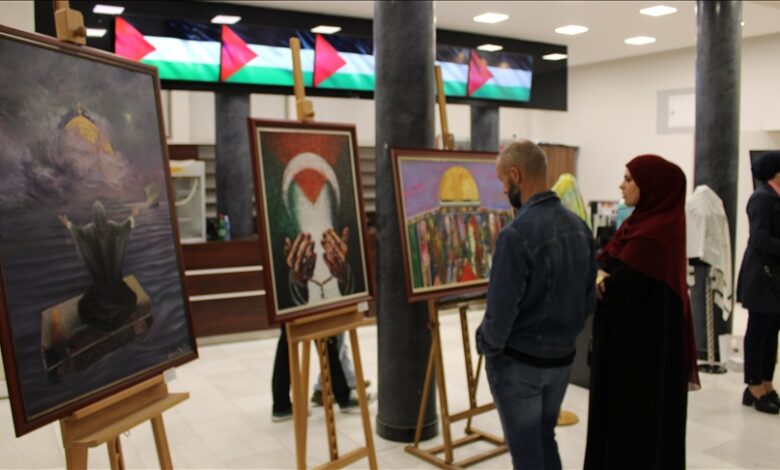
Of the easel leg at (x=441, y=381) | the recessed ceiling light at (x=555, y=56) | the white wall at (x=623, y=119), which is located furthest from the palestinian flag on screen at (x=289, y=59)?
Answer: the white wall at (x=623, y=119)

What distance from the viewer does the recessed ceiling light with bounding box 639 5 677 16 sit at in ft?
24.5

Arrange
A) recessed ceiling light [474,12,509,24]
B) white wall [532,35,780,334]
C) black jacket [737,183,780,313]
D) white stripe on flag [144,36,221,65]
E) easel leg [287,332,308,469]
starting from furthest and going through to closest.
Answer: white wall [532,35,780,334], recessed ceiling light [474,12,509,24], white stripe on flag [144,36,221,65], black jacket [737,183,780,313], easel leg [287,332,308,469]

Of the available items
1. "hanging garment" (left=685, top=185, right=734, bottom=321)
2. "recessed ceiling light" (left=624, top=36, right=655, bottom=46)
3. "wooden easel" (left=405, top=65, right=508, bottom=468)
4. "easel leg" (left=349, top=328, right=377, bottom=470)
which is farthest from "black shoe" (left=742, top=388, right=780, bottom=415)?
"recessed ceiling light" (left=624, top=36, right=655, bottom=46)

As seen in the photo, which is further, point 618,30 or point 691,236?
point 618,30

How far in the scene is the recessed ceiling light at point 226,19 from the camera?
6.92m

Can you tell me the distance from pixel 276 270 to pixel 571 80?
9.68m

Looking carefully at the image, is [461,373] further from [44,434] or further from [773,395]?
[44,434]

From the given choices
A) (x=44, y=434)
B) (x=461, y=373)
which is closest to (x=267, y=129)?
(x=44, y=434)

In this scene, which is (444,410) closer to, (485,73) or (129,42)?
(129,42)

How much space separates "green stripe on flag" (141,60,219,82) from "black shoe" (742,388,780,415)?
197 inches

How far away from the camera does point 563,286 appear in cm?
249

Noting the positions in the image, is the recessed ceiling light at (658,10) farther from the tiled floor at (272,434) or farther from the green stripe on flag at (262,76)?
the tiled floor at (272,434)

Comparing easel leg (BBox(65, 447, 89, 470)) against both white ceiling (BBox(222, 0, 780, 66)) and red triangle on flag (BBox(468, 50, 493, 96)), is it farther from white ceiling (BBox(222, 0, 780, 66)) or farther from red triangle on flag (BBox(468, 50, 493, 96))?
red triangle on flag (BBox(468, 50, 493, 96))

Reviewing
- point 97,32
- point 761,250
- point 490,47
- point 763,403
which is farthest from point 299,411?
point 490,47
